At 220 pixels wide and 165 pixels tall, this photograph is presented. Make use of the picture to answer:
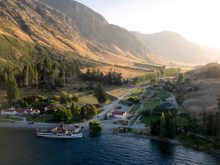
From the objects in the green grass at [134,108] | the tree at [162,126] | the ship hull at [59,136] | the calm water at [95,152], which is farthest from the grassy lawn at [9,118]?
the tree at [162,126]

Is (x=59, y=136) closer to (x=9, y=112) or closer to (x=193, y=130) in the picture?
(x=9, y=112)

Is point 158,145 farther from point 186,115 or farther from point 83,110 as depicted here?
point 83,110

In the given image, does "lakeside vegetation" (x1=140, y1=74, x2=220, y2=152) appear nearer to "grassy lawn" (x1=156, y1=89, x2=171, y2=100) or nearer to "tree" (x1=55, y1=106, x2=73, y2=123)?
"tree" (x1=55, y1=106, x2=73, y2=123)

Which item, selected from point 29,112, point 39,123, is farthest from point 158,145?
point 29,112

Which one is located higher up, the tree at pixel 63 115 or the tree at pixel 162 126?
the tree at pixel 63 115

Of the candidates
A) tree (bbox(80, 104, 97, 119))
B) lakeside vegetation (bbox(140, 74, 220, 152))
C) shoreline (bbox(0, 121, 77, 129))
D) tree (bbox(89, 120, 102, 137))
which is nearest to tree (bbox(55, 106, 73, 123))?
shoreline (bbox(0, 121, 77, 129))

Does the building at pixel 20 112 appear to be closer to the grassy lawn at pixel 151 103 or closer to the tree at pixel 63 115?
the tree at pixel 63 115

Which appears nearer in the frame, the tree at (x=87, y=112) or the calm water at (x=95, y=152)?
the calm water at (x=95, y=152)

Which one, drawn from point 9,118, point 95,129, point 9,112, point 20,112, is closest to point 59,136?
point 95,129

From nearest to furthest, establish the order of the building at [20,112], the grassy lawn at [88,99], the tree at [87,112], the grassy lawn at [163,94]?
the tree at [87,112], the building at [20,112], the grassy lawn at [88,99], the grassy lawn at [163,94]
